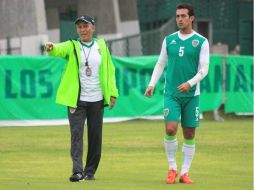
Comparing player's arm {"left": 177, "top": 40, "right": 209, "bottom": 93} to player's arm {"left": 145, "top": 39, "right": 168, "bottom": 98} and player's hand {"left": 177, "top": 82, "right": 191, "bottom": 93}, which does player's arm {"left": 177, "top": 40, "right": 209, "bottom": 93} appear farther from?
player's arm {"left": 145, "top": 39, "right": 168, "bottom": 98}

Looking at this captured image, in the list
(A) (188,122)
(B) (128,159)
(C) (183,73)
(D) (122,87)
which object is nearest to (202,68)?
(C) (183,73)

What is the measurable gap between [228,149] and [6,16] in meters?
22.2

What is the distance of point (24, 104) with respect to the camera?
2222 centimetres

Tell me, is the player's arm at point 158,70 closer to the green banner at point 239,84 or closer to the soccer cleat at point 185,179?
the soccer cleat at point 185,179

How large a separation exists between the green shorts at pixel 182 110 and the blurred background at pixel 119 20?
22.4 meters

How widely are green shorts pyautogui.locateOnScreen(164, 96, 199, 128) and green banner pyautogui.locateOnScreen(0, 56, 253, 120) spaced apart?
1163 centimetres

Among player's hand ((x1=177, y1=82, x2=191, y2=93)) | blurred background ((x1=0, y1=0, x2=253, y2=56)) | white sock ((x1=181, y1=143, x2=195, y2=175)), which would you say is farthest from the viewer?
blurred background ((x1=0, y1=0, x2=253, y2=56))

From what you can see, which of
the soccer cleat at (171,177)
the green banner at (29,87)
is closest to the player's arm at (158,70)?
the soccer cleat at (171,177)

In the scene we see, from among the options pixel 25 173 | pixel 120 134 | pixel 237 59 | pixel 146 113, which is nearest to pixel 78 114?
pixel 25 173

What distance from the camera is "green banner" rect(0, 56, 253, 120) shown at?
22125 millimetres

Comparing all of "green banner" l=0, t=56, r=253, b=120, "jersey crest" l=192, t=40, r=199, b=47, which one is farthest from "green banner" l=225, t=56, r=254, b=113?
"jersey crest" l=192, t=40, r=199, b=47

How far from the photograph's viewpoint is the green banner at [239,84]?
86.4 ft

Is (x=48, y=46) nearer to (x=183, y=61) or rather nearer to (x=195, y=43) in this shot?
(x=183, y=61)

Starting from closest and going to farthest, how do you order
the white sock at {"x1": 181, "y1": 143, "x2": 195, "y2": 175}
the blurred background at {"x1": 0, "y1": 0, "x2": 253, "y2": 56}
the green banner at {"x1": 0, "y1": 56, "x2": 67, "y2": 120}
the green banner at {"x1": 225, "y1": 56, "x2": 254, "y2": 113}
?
the white sock at {"x1": 181, "y1": 143, "x2": 195, "y2": 175} → the green banner at {"x1": 0, "y1": 56, "x2": 67, "y2": 120} → the green banner at {"x1": 225, "y1": 56, "x2": 254, "y2": 113} → the blurred background at {"x1": 0, "y1": 0, "x2": 253, "y2": 56}
